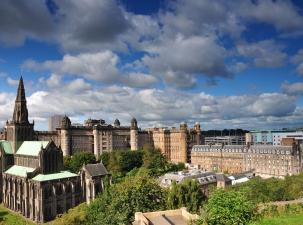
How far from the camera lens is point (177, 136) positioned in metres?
177

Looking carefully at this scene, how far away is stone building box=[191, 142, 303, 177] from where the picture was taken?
119 m

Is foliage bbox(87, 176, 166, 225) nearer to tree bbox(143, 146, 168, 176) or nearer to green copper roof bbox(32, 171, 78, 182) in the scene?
green copper roof bbox(32, 171, 78, 182)

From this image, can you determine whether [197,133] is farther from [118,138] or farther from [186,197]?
[186,197]

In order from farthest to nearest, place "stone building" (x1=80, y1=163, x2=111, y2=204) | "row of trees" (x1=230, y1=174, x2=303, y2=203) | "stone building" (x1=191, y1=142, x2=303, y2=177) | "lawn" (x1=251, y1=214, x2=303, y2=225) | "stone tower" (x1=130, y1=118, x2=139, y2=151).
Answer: "stone tower" (x1=130, y1=118, x2=139, y2=151), "stone building" (x1=191, y1=142, x2=303, y2=177), "stone building" (x1=80, y1=163, x2=111, y2=204), "row of trees" (x1=230, y1=174, x2=303, y2=203), "lawn" (x1=251, y1=214, x2=303, y2=225)

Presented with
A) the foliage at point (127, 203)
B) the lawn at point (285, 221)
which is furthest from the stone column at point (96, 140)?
the lawn at point (285, 221)

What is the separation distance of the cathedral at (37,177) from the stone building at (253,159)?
62.9 m

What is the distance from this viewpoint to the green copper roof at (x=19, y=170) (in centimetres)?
9035

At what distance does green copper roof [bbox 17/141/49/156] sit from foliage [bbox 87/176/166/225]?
3934 centimetres

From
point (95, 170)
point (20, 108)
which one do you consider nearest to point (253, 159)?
point (95, 170)

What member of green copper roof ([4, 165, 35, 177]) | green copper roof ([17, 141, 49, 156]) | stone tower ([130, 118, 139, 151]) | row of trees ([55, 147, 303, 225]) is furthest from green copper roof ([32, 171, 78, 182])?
stone tower ([130, 118, 139, 151])

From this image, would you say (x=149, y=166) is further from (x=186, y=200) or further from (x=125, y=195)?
(x=125, y=195)

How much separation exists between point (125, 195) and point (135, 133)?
12727cm

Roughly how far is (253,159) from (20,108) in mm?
84221

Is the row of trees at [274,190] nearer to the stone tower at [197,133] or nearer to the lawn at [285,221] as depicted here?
the lawn at [285,221]
